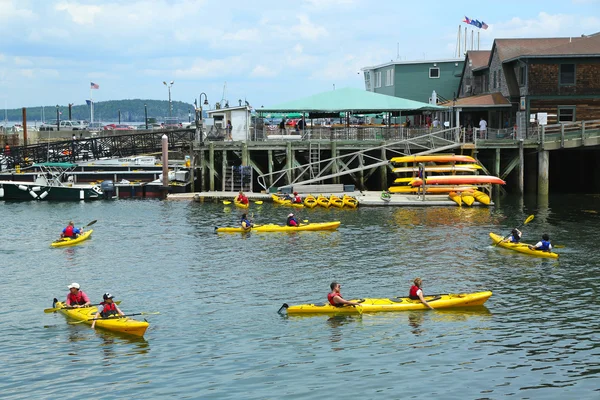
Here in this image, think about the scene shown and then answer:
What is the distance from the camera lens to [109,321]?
81.0ft

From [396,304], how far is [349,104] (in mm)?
33690

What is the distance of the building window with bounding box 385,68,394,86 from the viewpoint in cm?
7445

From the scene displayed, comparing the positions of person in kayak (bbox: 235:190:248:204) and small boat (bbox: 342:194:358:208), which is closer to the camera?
small boat (bbox: 342:194:358:208)

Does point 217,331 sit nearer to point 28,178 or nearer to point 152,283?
point 152,283

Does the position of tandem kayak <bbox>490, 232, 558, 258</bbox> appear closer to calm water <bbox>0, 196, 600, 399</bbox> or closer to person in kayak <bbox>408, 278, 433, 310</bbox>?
calm water <bbox>0, 196, 600, 399</bbox>

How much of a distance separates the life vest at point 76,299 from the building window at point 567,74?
40732 millimetres

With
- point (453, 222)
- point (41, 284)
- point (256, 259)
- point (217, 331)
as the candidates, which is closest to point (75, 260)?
point (41, 284)

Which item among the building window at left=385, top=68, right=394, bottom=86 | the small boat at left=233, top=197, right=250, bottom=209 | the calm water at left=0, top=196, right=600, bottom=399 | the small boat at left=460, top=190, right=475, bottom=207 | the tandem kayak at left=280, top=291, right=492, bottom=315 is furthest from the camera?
the building window at left=385, top=68, right=394, bottom=86

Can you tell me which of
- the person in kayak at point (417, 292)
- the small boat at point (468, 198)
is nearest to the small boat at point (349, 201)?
the small boat at point (468, 198)

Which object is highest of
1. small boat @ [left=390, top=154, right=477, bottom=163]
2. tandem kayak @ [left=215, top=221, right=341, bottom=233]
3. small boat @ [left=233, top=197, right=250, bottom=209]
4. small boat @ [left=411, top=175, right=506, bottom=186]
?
small boat @ [left=390, top=154, right=477, bottom=163]

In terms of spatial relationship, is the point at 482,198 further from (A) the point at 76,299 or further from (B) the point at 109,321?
(B) the point at 109,321

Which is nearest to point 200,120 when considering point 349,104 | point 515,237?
point 349,104

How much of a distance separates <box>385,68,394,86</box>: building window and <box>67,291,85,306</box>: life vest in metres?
51.7

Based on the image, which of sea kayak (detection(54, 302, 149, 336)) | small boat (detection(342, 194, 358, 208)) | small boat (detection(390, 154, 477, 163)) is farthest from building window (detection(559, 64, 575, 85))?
sea kayak (detection(54, 302, 149, 336))
